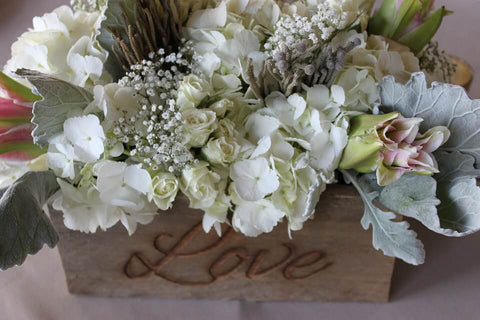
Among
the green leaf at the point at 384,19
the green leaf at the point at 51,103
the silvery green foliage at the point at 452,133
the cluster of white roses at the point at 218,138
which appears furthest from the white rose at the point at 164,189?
the green leaf at the point at 384,19

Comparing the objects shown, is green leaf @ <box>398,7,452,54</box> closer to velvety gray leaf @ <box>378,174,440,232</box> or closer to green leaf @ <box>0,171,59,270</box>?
velvety gray leaf @ <box>378,174,440,232</box>

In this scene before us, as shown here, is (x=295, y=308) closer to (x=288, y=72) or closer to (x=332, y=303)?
(x=332, y=303)

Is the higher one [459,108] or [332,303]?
[459,108]

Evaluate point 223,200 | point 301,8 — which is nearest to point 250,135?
point 223,200

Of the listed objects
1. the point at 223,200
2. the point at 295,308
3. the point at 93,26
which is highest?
the point at 93,26

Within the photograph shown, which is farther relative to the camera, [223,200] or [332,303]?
[332,303]

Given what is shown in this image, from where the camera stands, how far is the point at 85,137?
1.89 ft

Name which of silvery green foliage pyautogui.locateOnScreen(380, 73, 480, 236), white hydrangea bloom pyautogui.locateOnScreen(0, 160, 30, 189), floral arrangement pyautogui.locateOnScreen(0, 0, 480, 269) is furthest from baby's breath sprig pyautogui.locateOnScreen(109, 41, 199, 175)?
silvery green foliage pyautogui.locateOnScreen(380, 73, 480, 236)

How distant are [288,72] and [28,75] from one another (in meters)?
0.24

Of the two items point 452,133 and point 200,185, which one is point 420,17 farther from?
point 200,185

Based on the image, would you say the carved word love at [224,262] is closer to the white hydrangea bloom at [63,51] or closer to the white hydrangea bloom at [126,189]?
the white hydrangea bloom at [126,189]

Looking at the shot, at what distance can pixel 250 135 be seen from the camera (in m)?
0.61

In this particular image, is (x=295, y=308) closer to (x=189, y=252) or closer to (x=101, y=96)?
(x=189, y=252)

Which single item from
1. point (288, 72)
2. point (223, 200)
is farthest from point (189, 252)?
point (288, 72)
